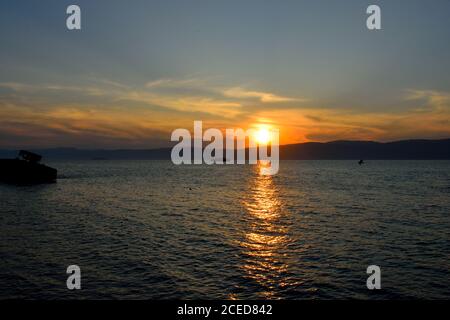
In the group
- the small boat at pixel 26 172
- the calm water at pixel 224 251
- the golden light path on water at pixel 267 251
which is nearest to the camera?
the calm water at pixel 224 251

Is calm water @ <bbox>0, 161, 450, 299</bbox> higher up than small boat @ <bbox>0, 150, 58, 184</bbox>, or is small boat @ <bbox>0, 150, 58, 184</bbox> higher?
small boat @ <bbox>0, 150, 58, 184</bbox>

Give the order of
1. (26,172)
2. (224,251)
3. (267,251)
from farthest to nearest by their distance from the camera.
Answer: (26,172) < (267,251) < (224,251)

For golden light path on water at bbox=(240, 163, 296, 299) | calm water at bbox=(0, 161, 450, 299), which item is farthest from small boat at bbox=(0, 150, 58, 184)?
golden light path on water at bbox=(240, 163, 296, 299)

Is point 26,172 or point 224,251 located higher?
point 26,172

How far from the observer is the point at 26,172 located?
9650 centimetres

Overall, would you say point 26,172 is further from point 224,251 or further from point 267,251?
point 267,251

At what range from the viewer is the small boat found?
97000 millimetres

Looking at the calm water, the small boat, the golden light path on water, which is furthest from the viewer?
the small boat

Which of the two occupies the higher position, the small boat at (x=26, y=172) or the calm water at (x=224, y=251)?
the small boat at (x=26, y=172)

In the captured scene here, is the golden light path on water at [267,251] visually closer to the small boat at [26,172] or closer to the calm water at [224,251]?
the calm water at [224,251]

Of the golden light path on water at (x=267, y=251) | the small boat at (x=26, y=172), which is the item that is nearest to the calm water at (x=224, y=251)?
the golden light path on water at (x=267, y=251)

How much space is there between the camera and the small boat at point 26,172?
9700cm

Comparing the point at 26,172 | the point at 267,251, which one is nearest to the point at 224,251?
the point at 267,251

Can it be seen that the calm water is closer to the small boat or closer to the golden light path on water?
the golden light path on water
